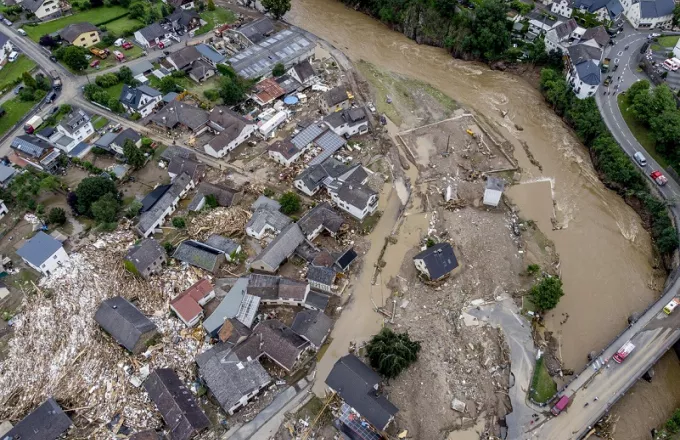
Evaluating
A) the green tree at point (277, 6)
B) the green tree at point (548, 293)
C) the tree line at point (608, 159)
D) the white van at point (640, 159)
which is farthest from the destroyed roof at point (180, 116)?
the white van at point (640, 159)

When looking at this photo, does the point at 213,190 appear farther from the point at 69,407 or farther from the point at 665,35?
the point at 665,35

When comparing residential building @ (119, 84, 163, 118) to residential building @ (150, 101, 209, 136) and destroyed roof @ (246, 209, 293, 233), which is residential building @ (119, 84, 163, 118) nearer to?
residential building @ (150, 101, 209, 136)

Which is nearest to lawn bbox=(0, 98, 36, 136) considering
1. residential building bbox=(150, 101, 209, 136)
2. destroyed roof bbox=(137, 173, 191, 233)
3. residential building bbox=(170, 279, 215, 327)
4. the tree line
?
residential building bbox=(150, 101, 209, 136)

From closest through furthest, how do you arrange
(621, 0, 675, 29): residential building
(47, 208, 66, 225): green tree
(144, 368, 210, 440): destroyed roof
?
1. (144, 368, 210, 440): destroyed roof
2. (47, 208, 66, 225): green tree
3. (621, 0, 675, 29): residential building

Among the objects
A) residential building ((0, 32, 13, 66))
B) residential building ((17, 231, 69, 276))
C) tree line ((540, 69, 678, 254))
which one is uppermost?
tree line ((540, 69, 678, 254))

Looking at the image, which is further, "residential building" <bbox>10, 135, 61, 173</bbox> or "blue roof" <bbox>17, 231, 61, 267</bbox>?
"residential building" <bbox>10, 135, 61, 173</bbox>

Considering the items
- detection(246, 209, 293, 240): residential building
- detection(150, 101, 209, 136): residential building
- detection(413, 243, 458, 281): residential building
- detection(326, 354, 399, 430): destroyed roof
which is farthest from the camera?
detection(150, 101, 209, 136): residential building

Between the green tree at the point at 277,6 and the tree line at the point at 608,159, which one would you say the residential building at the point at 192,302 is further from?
the green tree at the point at 277,6
